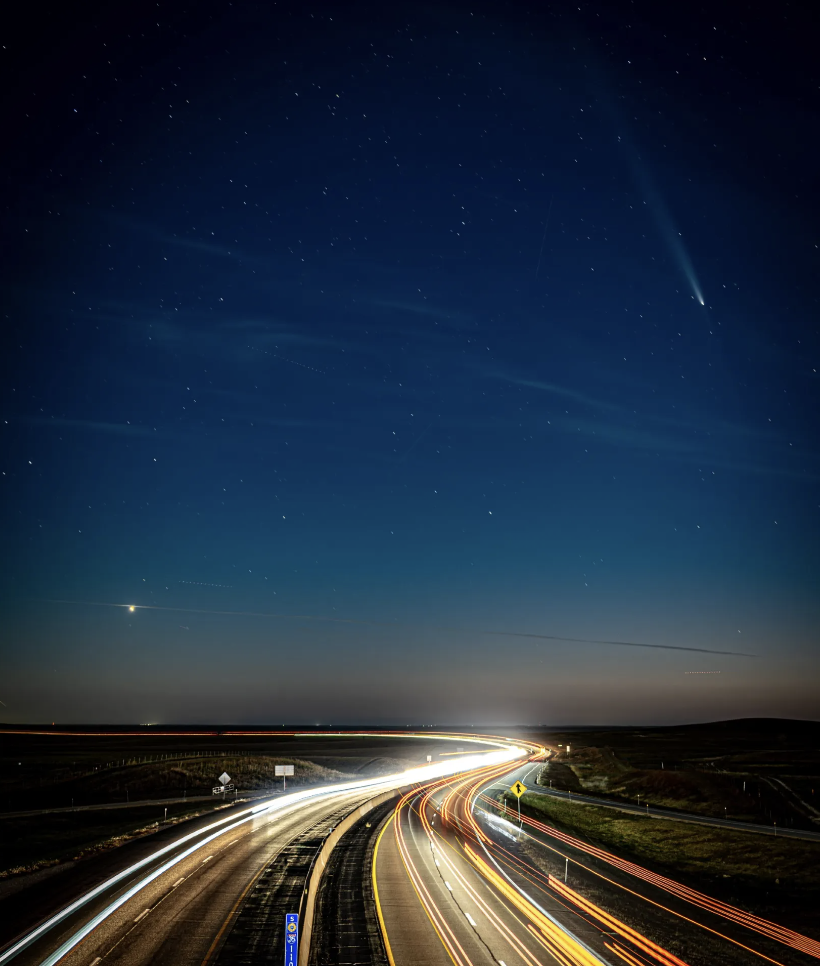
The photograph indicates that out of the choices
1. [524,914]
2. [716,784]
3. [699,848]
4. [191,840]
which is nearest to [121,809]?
[191,840]

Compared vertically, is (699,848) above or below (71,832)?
above

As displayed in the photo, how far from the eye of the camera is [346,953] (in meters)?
24.1

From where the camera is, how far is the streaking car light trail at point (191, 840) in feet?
78.7

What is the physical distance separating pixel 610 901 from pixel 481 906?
6.58 m

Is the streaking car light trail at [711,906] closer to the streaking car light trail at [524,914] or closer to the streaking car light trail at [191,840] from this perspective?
the streaking car light trail at [524,914]

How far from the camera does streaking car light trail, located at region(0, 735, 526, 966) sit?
78.7 feet

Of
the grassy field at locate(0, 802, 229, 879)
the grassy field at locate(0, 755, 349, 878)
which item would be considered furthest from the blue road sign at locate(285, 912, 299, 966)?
the grassy field at locate(0, 755, 349, 878)

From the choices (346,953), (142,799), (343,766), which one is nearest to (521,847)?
(346,953)

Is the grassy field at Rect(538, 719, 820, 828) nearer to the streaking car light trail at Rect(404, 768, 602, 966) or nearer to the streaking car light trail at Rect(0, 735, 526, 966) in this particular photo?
the streaking car light trail at Rect(0, 735, 526, 966)

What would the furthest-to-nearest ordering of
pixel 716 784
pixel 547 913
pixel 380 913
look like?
pixel 716 784
pixel 547 913
pixel 380 913

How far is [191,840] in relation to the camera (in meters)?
42.3

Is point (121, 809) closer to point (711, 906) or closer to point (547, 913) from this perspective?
point (547, 913)

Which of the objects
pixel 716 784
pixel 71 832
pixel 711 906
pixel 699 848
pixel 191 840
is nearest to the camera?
pixel 711 906

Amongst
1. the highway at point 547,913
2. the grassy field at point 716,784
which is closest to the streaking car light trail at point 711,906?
the highway at point 547,913
